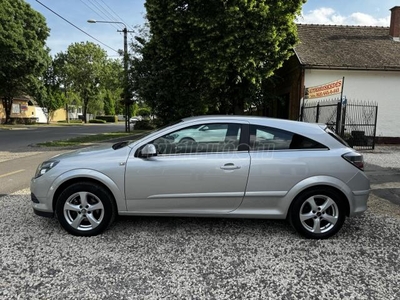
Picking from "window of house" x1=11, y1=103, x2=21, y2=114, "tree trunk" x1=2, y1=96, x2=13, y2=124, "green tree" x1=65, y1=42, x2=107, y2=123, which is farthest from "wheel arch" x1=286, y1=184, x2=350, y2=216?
"green tree" x1=65, y1=42, x2=107, y2=123

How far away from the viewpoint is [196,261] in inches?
132

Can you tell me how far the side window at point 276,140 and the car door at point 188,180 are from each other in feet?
0.73

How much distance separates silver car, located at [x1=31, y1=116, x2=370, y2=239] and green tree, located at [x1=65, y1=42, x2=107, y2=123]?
51575mm

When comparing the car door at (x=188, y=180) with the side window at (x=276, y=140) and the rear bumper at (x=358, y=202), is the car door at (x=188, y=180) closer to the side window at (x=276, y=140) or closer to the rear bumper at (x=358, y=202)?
the side window at (x=276, y=140)

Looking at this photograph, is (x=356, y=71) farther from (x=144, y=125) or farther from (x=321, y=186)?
(x=144, y=125)

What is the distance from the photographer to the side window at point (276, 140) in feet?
12.8

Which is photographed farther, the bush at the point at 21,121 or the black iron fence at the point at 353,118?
the bush at the point at 21,121

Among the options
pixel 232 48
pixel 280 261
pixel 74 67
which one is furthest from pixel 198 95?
pixel 74 67

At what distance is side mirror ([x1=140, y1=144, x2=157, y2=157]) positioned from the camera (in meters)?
3.76

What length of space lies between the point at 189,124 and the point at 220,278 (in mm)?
1896

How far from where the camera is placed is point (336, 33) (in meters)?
18.5

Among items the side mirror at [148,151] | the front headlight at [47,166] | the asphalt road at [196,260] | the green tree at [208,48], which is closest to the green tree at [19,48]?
the green tree at [208,48]

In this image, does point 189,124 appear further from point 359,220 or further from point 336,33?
point 336,33

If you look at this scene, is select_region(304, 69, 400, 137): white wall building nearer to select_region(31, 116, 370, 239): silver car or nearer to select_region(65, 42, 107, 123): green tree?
select_region(31, 116, 370, 239): silver car
